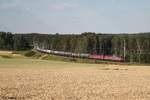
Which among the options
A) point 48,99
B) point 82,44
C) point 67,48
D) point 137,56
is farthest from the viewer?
point 67,48

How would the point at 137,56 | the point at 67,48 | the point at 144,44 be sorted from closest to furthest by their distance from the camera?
the point at 137,56
the point at 144,44
the point at 67,48

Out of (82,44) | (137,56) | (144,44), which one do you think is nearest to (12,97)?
(137,56)

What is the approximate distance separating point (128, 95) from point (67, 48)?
17099cm

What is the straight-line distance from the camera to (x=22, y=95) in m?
22.7

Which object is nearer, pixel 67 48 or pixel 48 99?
pixel 48 99

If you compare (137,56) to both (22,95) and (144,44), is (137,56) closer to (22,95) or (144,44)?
(144,44)

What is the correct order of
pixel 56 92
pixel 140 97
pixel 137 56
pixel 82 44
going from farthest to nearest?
pixel 82 44 → pixel 137 56 → pixel 56 92 → pixel 140 97

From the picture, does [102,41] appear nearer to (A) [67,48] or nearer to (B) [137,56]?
(A) [67,48]

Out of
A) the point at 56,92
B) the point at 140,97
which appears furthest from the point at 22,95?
the point at 140,97

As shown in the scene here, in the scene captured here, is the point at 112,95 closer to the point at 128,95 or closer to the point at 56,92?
the point at 128,95

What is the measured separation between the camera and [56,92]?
24609 mm

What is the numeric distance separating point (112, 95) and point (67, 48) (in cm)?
17111

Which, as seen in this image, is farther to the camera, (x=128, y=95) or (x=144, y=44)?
(x=144, y=44)

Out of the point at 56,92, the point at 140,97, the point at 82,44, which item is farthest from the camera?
the point at 82,44
